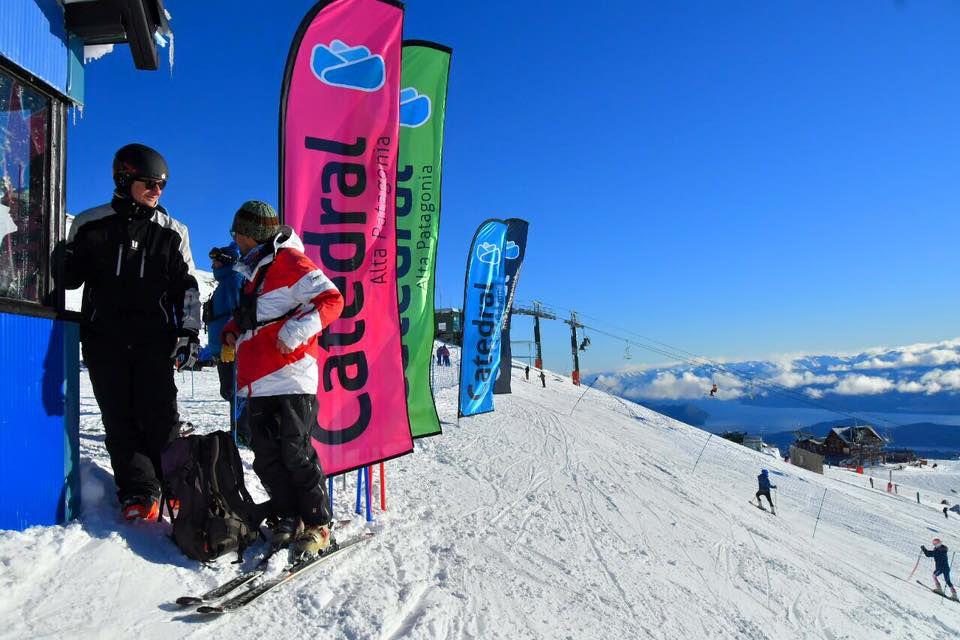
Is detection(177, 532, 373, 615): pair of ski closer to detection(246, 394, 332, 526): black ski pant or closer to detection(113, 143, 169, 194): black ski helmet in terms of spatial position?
detection(246, 394, 332, 526): black ski pant

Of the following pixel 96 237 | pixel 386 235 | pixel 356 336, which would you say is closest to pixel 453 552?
pixel 356 336

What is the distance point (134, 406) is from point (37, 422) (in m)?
0.44

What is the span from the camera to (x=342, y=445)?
4.20 meters

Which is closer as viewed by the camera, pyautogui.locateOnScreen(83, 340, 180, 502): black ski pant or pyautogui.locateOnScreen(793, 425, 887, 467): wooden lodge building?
pyautogui.locateOnScreen(83, 340, 180, 502): black ski pant

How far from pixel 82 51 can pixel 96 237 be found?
3.83 feet

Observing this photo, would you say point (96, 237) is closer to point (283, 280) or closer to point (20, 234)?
point (20, 234)

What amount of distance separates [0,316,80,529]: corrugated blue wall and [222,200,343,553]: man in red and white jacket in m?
0.88

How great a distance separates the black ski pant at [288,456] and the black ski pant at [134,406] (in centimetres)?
54

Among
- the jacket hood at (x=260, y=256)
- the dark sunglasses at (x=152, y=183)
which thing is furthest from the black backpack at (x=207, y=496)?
the dark sunglasses at (x=152, y=183)

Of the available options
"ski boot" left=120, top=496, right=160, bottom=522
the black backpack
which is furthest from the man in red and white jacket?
"ski boot" left=120, top=496, right=160, bottom=522

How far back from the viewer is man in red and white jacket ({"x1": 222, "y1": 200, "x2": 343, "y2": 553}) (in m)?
3.02

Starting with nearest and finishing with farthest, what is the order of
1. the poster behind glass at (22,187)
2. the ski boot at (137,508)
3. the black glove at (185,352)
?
1. the poster behind glass at (22,187)
2. the ski boot at (137,508)
3. the black glove at (185,352)

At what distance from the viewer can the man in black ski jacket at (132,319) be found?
9.77ft

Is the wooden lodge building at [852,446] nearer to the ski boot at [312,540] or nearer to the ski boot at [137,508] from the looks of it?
the ski boot at [312,540]
